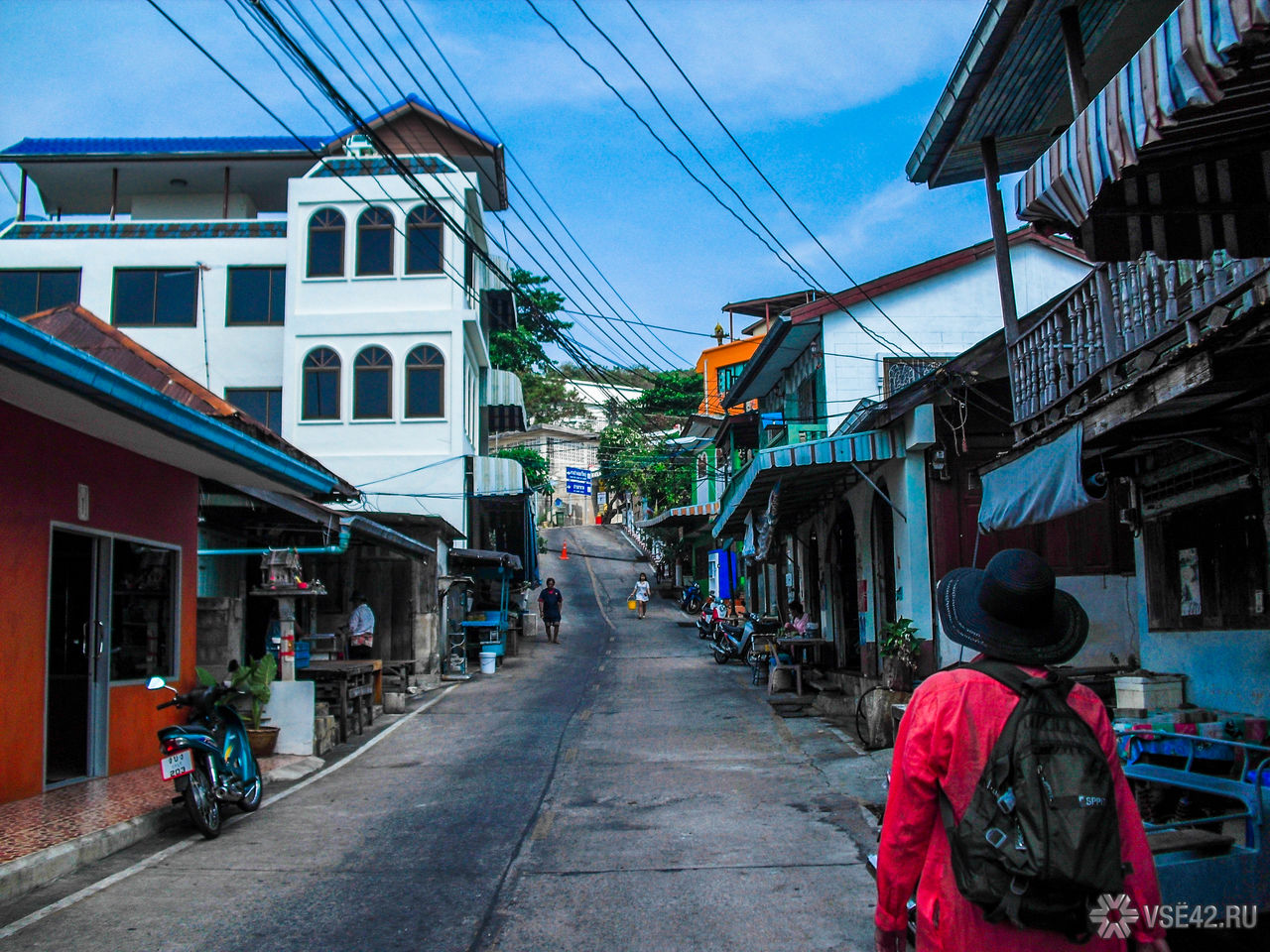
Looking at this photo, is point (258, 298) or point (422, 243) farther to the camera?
point (258, 298)

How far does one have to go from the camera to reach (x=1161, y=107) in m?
3.16

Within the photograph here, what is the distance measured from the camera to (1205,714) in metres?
7.44

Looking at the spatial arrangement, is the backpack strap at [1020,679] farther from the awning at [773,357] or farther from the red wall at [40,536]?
the awning at [773,357]

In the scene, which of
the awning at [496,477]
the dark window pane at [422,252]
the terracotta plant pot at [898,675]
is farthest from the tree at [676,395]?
the terracotta plant pot at [898,675]

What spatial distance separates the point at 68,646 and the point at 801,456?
8.42m

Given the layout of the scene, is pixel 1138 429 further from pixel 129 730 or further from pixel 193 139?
pixel 193 139

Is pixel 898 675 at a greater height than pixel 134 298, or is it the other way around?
pixel 134 298

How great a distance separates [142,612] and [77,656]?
2.40ft

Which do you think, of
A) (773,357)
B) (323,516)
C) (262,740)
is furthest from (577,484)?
(262,740)

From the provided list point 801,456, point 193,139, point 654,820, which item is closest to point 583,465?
point 193,139

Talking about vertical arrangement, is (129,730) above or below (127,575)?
below

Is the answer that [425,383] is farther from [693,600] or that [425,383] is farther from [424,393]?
[693,600]

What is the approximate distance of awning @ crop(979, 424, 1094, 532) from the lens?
728 centimetres

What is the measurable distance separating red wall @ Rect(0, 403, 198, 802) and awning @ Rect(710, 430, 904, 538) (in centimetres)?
727
